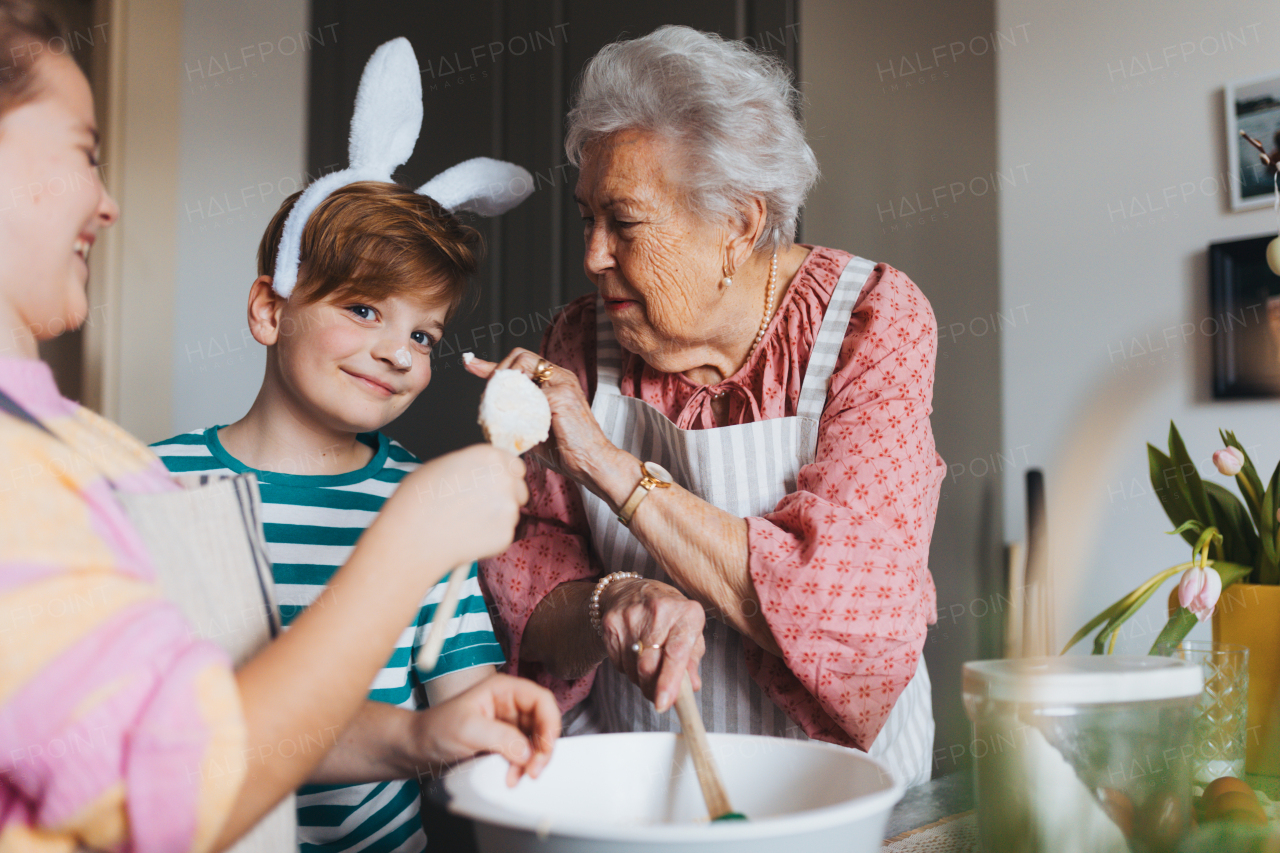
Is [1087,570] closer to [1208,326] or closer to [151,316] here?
[1208,326]

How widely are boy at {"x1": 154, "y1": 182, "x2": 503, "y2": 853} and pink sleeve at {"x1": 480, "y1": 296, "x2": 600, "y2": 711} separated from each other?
0.39 feet

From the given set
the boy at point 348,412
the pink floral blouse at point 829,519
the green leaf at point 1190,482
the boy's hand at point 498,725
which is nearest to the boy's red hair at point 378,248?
the boy at point 348,412

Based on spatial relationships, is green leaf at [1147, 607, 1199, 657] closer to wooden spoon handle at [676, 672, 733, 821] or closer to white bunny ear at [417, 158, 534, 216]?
wooden spoon handle at [676, 672, 733, 821]

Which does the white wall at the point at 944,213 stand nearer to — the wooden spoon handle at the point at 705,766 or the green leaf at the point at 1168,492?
the green leaf at the point at 1168,492

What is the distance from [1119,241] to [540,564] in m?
1.38

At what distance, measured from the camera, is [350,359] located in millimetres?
1006

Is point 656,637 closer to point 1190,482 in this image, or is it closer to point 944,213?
point 1190,482

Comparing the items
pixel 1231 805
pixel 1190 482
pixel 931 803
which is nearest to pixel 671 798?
pixel 931 803

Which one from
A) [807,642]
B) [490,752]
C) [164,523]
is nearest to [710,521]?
[807,642]

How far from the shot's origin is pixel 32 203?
0.49 metres

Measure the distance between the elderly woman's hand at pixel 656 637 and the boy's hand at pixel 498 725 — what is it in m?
0.12

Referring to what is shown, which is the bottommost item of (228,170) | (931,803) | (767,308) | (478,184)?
(931,803)

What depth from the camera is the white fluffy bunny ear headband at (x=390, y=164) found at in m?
1.03

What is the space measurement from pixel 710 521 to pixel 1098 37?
5.07 feet
